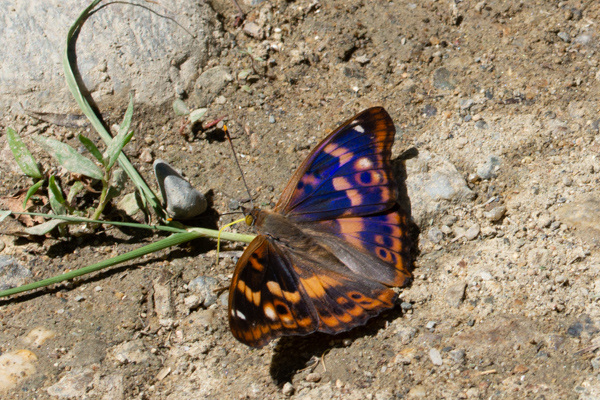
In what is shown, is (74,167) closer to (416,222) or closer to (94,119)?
(94,119)

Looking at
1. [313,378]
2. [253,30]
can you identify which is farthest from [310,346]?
[253,30]

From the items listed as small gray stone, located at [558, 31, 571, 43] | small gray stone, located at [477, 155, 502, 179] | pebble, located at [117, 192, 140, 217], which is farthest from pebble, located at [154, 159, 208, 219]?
small gray stone, located at [558, 31, 571, 43]

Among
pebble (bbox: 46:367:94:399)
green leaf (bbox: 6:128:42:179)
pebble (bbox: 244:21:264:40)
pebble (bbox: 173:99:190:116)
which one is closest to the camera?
pebble (bbox: 46:367:94:399)

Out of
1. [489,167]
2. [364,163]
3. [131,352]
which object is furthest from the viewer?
[489,167]

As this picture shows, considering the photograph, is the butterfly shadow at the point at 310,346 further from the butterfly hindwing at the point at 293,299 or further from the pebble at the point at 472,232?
the pebble at the point at 472,232

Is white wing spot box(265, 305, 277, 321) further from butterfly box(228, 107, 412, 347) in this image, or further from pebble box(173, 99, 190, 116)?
pebble box(173, 99, 190, 116)

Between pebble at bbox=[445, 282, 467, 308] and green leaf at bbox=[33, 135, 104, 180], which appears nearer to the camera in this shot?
pebble at bbox=[445, 282, 467, 308]
